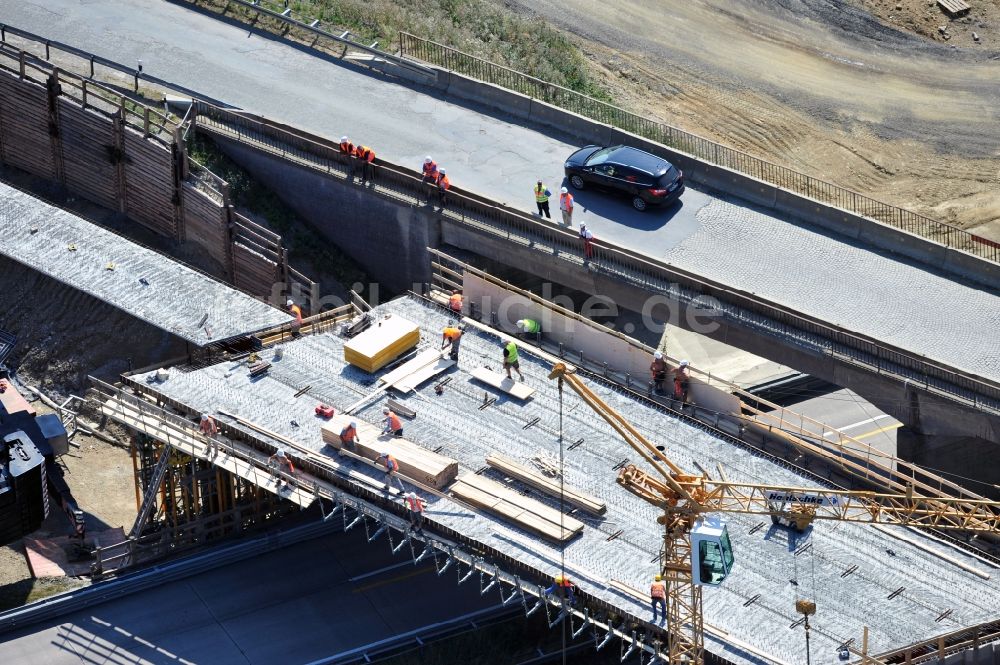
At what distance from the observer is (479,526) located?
5256 cm

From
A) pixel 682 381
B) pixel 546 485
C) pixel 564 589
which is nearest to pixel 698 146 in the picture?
pixel 682 381

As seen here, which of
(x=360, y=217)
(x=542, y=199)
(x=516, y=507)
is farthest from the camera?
(x=360, y=217)

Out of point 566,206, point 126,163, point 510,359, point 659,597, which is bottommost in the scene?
point 659,597

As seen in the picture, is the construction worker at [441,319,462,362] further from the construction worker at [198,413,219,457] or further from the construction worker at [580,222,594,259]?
the construction worker at [198,413,219,457]

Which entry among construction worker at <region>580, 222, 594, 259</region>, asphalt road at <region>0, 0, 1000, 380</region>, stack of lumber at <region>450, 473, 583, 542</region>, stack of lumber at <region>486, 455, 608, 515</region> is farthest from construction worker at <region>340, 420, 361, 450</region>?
asphalt road at <region>0, 0, 1000, 380</region>

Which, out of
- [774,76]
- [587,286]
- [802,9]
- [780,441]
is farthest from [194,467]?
[802,9]

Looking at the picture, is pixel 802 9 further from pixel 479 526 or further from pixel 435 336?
pixel 479 526

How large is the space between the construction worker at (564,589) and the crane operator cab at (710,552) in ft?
14.3

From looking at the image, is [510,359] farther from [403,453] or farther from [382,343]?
[403,453]

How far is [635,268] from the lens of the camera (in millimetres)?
59531

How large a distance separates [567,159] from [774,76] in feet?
52.4

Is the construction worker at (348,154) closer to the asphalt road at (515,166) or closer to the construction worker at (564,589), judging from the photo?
the asphalt road at (515,166)

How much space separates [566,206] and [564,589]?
15033mm

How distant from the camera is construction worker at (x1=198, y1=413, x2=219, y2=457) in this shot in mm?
55219
